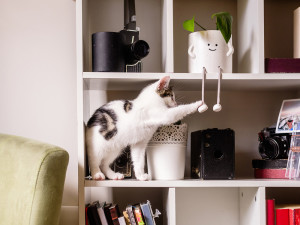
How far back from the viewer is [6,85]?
1453 millimetres

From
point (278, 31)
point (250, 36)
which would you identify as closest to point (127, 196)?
point (250, 36)

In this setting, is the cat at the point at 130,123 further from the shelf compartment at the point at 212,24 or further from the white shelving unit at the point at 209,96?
the shelf compartment at the point at 212,24

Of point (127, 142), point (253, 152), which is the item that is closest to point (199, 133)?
point (127, 142)

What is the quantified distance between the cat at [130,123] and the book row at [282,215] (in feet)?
1.30

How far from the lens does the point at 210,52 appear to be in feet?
3.88

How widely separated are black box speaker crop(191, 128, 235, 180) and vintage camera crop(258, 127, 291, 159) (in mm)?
144

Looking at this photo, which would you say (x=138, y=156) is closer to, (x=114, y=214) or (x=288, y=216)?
(x=114, y=214)

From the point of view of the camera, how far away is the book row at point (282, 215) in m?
1.18

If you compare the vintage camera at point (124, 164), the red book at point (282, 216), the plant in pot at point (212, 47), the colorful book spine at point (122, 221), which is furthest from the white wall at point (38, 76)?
the red book at point (282, 216)

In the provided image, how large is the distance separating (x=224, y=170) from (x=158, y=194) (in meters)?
0.37

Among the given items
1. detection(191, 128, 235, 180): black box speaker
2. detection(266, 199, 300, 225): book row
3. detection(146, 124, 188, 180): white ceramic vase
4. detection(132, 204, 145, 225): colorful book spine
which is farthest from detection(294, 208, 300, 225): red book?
detection(132, 204, 145, 225): colorful book spine

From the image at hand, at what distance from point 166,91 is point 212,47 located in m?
0.20

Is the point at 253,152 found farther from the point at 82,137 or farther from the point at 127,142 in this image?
the point at 82,137

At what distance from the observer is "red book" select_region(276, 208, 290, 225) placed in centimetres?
119
